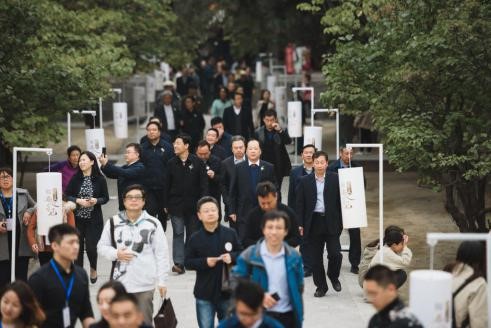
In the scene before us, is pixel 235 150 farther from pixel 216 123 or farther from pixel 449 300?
pixel 449 300

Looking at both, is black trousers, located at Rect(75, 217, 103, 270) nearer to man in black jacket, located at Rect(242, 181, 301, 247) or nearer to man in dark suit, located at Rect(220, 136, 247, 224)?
man in dark suit, located at Rect(220, 136, 247, 224)

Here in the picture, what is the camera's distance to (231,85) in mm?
33500

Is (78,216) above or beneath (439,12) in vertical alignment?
beneath

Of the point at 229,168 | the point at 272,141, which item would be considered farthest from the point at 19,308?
the point at 272,141

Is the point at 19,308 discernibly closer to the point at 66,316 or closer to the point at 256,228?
the point at 66,316

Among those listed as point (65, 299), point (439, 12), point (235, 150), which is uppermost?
point (439, 12)

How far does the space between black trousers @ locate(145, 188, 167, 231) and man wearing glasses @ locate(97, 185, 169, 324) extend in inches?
221

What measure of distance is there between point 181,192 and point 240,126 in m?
9.19

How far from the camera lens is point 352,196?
607 inches

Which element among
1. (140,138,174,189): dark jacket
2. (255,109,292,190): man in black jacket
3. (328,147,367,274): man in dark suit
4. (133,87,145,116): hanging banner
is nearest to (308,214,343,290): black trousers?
(328,147,367,274): man in dark suit

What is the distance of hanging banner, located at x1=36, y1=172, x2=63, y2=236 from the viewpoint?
14523mm

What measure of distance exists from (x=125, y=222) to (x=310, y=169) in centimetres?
530

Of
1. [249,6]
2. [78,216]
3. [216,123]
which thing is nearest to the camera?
[78,216]

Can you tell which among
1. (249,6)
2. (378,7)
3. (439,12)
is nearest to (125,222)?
(439,12)
